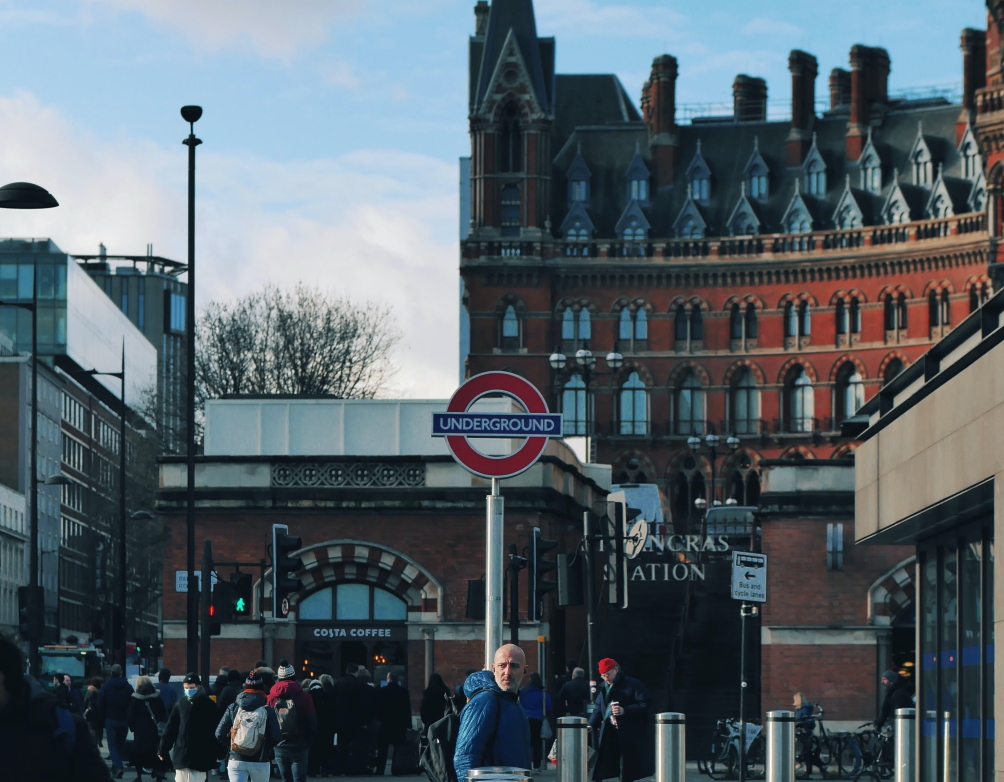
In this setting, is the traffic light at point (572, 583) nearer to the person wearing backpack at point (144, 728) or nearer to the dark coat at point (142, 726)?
the person wearing backpack at point (144, 728)

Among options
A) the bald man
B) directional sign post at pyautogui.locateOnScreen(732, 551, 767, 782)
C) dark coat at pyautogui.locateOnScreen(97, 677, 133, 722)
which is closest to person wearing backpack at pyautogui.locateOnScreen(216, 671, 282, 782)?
directional sign post at pyautogui.locateOnScreen(732, 551, 767, 782)

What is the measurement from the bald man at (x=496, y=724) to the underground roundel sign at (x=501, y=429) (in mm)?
4699

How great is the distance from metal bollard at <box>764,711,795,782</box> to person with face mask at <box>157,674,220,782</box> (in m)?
5.23

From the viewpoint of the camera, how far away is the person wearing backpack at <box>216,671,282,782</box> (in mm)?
16719

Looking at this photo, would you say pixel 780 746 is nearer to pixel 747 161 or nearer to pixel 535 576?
pixel 535 576

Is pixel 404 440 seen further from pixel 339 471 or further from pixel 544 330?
pixel 544 330

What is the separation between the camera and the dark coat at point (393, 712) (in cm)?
2653

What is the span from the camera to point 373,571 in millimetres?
37406

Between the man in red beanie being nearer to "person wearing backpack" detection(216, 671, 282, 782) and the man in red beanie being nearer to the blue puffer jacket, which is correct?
"person wearing backpack" detection(216, 671, 282, 782)

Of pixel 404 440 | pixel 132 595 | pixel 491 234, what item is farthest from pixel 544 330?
pixel 404 440

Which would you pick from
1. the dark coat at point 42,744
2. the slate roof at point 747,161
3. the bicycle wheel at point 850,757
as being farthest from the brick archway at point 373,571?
the slate roof at point 747,161

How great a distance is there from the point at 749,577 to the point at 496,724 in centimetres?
1013

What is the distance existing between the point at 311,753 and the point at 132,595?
6750 cm

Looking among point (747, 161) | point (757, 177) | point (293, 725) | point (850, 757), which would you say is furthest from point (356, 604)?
point (747, 161)
